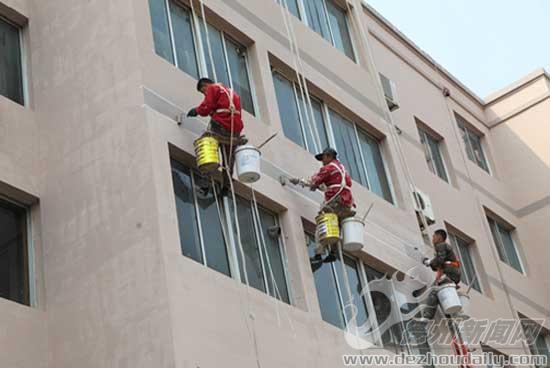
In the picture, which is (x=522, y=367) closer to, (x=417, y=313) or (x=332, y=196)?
(x=417, y=313)

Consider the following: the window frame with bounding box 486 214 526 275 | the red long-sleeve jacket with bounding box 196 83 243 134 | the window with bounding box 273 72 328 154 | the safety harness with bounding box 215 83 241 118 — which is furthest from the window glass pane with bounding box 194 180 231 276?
the window frame with bounding box 486 214 526 275

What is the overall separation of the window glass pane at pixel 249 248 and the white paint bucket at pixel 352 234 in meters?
1.38

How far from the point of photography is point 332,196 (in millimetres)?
14102

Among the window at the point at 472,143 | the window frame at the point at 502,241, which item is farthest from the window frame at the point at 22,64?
the window at the point at 472,143

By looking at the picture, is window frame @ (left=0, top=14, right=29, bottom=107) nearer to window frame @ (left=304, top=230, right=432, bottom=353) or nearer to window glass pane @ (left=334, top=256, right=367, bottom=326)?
window frame @ (left=304, top=230, right=432, bottom=353)

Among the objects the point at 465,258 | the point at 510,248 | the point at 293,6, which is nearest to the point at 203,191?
the point at 293,6

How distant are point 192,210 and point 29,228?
6.66 ft

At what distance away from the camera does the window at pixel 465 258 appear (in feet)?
67.1

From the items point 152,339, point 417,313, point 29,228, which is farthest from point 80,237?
point 417,313

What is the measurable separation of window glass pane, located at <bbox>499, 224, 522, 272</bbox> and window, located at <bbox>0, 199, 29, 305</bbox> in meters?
13.2

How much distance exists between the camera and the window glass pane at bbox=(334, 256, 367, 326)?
47.3 ft

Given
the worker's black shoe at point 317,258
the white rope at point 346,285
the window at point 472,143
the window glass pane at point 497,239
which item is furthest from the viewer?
the window at point 472,143

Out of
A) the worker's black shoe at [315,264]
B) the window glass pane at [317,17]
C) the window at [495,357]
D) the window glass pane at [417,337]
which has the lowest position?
the window glass pane at [417,337]

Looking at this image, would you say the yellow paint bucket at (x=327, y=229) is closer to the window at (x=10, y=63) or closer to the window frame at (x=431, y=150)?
the window at (x=10, y=63)
